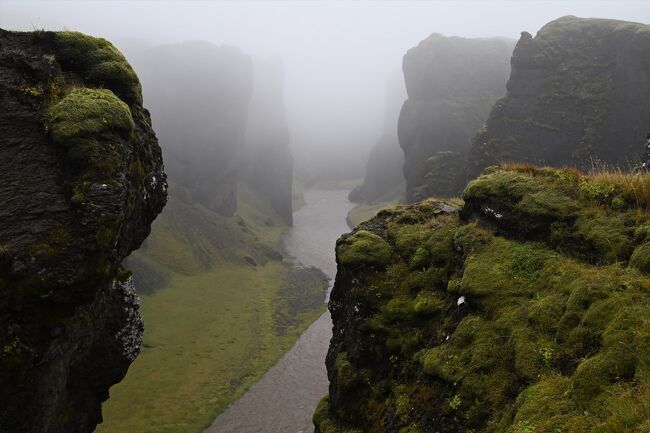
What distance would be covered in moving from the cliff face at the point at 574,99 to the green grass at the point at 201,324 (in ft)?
145

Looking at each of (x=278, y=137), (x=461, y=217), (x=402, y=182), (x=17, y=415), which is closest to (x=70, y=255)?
(x=17, y=415)

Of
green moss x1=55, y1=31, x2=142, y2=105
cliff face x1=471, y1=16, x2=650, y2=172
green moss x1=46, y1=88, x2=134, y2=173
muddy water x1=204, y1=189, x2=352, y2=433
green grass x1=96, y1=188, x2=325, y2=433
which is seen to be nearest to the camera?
green moss x1=46, y1=88, x2=134, y2=173

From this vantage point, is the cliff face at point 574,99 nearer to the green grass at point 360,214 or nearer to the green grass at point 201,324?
the green grass at point 201,324

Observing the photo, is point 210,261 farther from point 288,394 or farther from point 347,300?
point 347,300

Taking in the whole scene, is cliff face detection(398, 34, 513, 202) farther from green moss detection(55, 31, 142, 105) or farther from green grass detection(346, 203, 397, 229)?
green moss detection(55, 31, 142, 105)

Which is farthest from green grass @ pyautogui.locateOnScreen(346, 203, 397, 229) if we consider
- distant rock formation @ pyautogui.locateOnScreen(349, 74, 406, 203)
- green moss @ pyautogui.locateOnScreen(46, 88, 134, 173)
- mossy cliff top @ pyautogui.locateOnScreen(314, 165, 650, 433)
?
green moss @ pyautogui.locateOnScreen(46, 88, 134, 173)

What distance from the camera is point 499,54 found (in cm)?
13575

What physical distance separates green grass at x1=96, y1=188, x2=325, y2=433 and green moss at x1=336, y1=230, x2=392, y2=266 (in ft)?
68.1

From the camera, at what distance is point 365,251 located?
821 inches

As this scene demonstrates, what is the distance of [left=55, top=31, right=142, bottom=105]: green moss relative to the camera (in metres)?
19.3

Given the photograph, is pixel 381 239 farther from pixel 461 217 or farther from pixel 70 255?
pixel 70 255

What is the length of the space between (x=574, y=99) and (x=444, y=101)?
166 ft

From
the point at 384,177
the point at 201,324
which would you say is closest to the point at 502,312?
the point at 201,324

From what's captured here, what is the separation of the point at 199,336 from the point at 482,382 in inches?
1613
